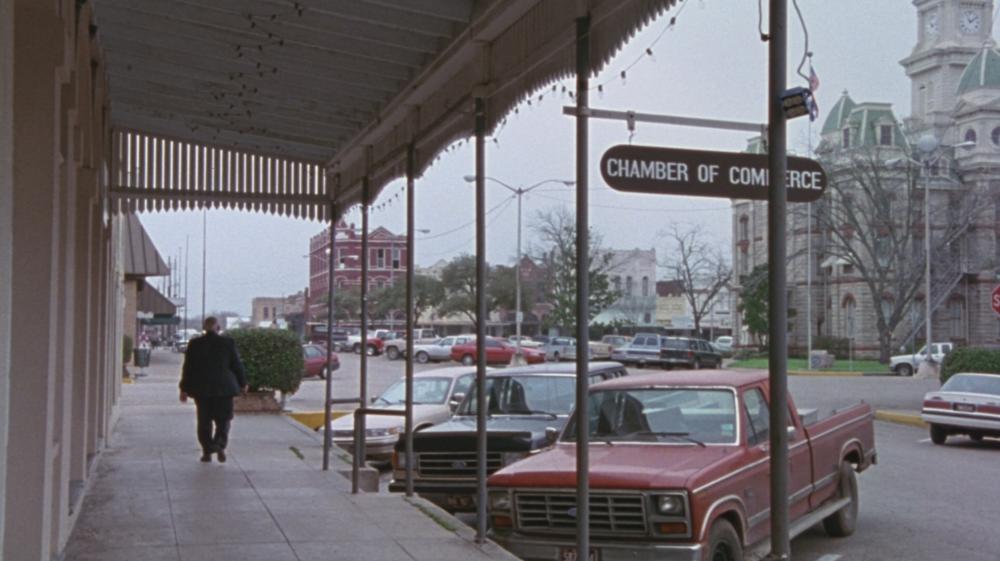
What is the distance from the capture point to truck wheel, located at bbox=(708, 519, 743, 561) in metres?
8.02

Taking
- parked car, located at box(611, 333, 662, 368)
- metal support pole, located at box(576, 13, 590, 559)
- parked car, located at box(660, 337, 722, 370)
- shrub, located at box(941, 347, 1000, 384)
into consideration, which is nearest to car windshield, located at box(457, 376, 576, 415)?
metal support pole, located at box(576, 13, 590, 559)

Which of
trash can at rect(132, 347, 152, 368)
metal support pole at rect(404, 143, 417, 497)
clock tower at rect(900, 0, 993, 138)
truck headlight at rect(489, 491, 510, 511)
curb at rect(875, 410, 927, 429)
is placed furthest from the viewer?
clock tower at rect(900, 0, 993, 138)

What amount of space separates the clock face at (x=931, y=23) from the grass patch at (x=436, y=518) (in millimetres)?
61009

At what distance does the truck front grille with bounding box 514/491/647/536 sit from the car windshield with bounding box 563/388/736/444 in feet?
3.95

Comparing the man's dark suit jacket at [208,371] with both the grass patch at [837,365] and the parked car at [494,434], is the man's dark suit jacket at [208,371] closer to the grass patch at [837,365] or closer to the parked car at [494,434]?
the parked car at [494,434]

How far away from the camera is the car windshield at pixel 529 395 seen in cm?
1281

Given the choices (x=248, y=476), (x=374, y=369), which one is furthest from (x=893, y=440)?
(x=374, y=369)

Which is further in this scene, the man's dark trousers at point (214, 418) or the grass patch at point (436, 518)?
the man's dark trousers at point (214, 418)

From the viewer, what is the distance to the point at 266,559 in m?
8.26

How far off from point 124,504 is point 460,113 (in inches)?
190

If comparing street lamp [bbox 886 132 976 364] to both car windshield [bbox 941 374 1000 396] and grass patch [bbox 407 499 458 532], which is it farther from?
grass patch [bbox 407 499 458 532]

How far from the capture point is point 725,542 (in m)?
8.16

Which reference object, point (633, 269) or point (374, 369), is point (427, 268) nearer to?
point (633, 269)

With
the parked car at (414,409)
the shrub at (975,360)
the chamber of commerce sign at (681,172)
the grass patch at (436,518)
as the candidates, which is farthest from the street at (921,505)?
the chamber of commerce sign at (681,172)
